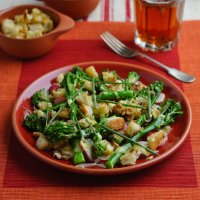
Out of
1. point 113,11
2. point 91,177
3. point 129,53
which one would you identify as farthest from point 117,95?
point 113,11

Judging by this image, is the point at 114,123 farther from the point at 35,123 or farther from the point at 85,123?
the point at 35,123

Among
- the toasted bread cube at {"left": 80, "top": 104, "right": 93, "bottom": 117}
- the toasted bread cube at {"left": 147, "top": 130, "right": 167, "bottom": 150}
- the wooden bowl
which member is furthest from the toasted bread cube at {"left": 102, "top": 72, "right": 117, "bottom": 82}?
the wooden bowl

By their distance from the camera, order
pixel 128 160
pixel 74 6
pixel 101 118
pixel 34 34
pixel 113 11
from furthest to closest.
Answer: pixel 113 11 → pixel 74 6 → pixel 34 34 → pixel 101 118 → pixel 128 160

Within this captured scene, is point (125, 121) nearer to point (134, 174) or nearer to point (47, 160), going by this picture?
point (134, 174)

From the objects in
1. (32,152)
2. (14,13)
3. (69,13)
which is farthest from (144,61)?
(32,152)

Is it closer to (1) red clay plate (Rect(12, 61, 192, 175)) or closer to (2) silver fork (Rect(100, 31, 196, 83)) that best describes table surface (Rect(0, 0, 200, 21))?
(2) silver fork (Rect(100, 31, 196, 83))

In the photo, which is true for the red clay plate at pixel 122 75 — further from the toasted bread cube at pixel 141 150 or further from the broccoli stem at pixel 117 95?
the broccoli stem at pixel 117 95

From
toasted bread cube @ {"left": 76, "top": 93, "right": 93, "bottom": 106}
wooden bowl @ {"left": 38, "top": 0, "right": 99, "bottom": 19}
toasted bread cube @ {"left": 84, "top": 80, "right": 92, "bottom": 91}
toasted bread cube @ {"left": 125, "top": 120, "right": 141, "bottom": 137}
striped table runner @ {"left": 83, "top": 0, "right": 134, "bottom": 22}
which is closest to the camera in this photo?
toasted bread cube @ {"left": 125, "top": 120, "right": 141, "bottom": 137}
